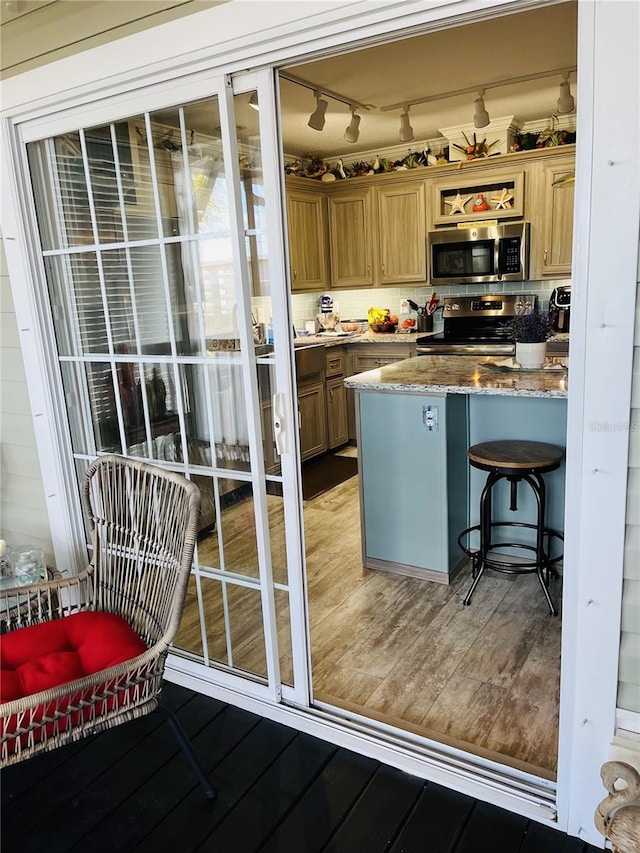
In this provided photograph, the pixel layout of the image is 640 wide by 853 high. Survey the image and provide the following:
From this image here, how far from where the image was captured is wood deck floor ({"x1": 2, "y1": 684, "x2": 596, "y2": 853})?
1.68 meters

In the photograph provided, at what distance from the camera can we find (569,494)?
154cm

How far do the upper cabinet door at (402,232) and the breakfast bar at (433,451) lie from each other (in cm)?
242

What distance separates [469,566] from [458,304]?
2.75 meters

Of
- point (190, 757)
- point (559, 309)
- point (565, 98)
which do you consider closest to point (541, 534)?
point (190, 757)

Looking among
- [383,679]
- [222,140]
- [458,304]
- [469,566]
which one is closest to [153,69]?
[222,140]

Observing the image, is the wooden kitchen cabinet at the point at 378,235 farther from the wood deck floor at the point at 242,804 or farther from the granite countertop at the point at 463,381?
the wood deck floor at the point at 242,804

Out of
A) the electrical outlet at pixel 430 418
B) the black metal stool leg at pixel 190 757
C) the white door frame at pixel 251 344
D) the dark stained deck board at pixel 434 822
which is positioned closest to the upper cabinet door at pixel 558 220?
the electrical outlet at pixel 430 418

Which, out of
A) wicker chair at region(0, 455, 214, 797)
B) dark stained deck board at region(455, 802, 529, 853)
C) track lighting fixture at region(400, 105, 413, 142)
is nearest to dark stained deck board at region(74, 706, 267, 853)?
wicker chair at region(0, 455, 214, 797)

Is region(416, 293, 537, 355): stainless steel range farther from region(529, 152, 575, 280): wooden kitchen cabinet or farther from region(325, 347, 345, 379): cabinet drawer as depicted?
region(325, 347, 345, 379): cabinet drawer

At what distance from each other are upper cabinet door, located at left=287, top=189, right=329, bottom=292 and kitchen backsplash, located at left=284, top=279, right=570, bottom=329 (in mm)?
191

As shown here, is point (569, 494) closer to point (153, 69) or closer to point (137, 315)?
point (137, 315)

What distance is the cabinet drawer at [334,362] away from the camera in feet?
17.4

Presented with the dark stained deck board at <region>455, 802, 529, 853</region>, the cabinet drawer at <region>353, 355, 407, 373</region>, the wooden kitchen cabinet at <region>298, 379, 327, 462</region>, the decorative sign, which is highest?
the decorative sign

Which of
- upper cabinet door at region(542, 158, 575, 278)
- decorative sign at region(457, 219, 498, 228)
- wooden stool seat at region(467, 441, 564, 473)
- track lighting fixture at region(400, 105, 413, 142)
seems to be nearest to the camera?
wooden stool seat at region(467, 441, 564, 473)
